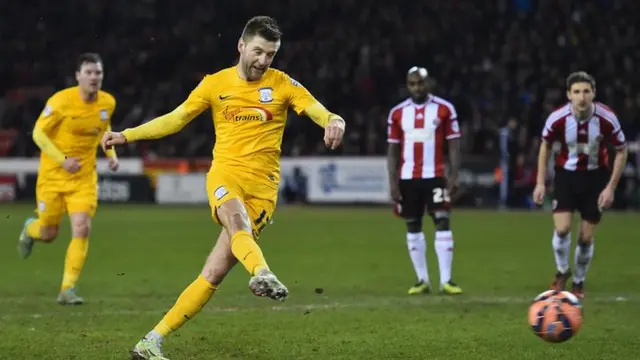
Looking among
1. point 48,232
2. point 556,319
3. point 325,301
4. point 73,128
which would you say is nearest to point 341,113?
point 48,232

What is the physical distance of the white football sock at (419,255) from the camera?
11.0 meters

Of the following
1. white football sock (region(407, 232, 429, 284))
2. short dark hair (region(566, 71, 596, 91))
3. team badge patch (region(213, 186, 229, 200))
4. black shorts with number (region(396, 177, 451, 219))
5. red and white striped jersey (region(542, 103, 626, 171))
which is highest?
short dark hair (region(566, 71, 596, 91))

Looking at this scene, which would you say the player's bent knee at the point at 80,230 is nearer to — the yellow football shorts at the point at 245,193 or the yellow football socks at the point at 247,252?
the yellow football shorts at the point at 245,193

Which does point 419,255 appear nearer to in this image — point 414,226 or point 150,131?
A: point 414,226

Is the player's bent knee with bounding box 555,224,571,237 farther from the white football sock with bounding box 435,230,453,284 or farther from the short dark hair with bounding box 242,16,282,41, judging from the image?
the short dark hair with bounding box 242,16,282,41

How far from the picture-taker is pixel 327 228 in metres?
20.0

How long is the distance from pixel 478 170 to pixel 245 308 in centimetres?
1710

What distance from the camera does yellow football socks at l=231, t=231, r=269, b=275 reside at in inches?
240

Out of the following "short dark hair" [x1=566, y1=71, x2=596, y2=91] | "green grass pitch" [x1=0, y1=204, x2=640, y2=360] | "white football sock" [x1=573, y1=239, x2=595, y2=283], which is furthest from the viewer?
"white football sock" [x1=573, y1=239, x2=595, y2=283]

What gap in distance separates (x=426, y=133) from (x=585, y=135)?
1734mm

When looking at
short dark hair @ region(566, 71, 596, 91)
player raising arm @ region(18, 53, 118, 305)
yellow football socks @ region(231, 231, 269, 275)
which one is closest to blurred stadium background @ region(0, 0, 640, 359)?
player raising arm @ region(18, 53, 118, 305)

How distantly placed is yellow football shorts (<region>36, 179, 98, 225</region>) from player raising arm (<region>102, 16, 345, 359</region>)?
3.62 meters

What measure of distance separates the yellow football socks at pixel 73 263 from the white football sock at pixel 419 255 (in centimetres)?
332

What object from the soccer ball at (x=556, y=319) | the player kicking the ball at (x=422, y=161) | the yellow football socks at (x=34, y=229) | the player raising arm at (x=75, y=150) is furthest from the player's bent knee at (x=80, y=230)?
the soccer ball at (x=556, y=319)
